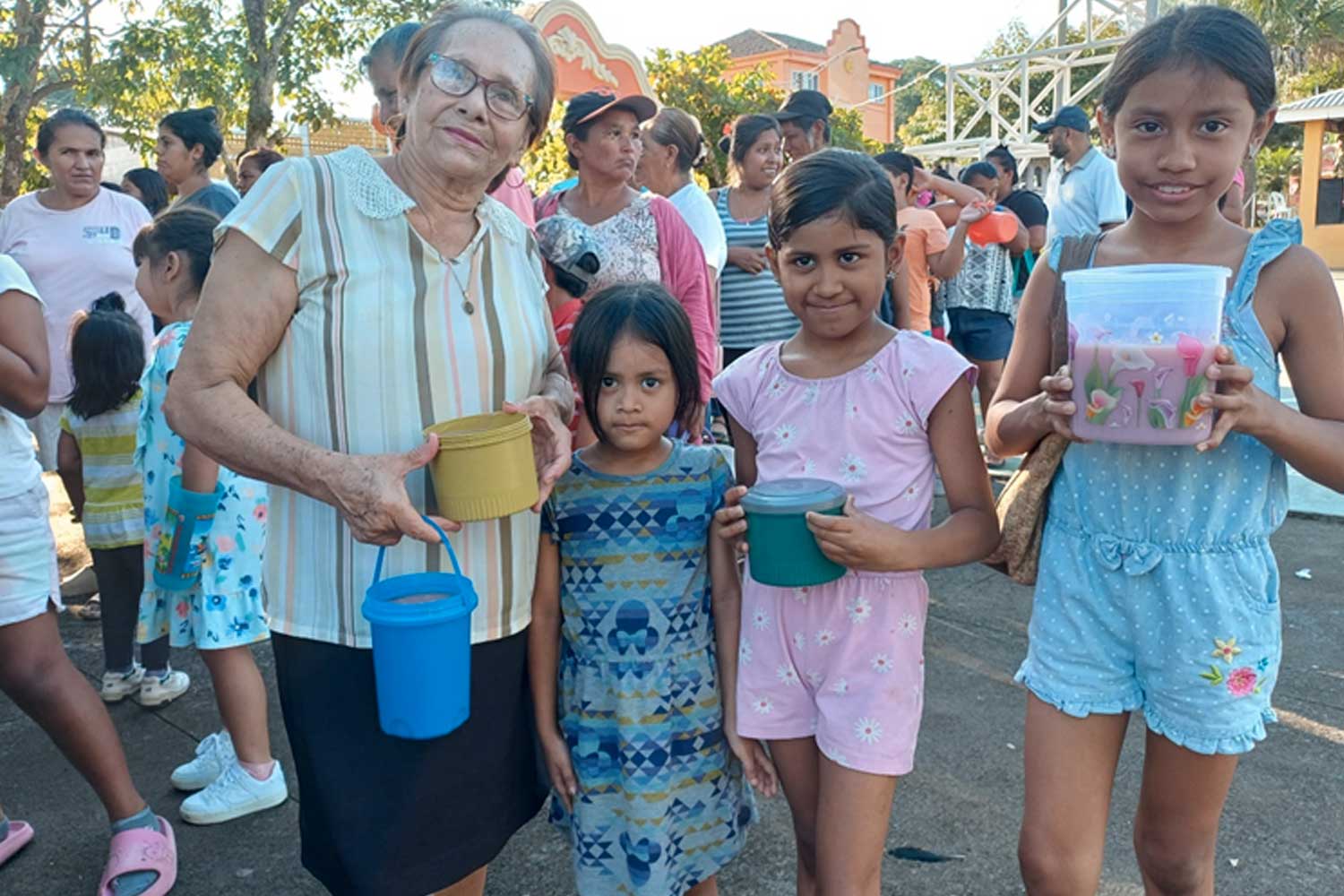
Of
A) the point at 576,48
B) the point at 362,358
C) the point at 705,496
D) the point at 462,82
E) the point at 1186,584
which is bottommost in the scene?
the point at 1186,584

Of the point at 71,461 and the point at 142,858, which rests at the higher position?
the point at 71,461

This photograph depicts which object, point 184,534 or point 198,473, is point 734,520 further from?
point 184,534

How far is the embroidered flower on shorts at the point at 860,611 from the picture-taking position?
6.43 feet

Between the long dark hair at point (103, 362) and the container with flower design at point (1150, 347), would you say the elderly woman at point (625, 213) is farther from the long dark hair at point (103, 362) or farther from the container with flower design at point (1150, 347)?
the container with flower design at point (1150, 347)

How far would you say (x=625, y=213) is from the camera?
11.7ft

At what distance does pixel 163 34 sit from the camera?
10508mm

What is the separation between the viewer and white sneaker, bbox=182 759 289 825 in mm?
3018

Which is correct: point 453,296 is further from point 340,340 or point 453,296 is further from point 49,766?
point 49,766

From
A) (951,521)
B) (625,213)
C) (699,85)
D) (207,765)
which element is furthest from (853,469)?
(699,85)

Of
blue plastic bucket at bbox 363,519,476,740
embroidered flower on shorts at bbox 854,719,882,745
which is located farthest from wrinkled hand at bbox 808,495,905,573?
blue plastic bucket at bbox 363,519,476,740

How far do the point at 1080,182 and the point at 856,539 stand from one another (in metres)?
5.61

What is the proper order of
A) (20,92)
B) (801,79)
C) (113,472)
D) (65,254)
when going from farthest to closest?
(801,79), (20,92), (65,254), (113,472)

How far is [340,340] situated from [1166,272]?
53.9 inches

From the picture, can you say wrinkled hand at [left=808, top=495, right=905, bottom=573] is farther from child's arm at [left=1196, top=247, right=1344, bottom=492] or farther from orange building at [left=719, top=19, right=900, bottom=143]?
orange building at [left=719, top=19, right=900, bottom=143]
